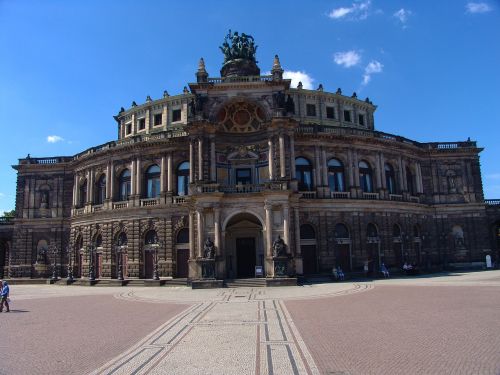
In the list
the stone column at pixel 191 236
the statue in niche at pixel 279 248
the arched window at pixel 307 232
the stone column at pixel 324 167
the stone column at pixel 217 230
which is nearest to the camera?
the statue in niche at pixel 279 248

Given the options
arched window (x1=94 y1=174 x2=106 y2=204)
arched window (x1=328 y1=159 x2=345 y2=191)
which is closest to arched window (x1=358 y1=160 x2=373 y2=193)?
arched window (x1=328 y1=159 x2=345 y2=191)

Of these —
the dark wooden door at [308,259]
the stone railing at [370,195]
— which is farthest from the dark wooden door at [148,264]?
the stone railing at [370,195]

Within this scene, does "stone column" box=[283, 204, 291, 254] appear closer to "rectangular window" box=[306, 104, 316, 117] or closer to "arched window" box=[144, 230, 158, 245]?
"arched window" box=[144, 230, 158, 245]

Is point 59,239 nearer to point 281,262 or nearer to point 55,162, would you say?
point 55,162

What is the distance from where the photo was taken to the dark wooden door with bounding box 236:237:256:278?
41.3m

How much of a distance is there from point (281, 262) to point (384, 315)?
18352 millimetres

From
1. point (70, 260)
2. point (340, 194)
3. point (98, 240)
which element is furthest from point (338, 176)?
point (70, 260)

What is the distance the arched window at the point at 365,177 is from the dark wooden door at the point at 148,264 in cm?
2595

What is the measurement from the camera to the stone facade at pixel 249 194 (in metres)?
39.6

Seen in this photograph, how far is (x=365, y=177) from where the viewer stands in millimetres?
47812

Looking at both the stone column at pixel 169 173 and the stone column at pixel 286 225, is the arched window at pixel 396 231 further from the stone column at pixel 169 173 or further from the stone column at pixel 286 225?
the stone column at pixel 169 173

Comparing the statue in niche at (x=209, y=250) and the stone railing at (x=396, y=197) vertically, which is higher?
the stone railing at (x=396, y=197)

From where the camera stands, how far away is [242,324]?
655 inches

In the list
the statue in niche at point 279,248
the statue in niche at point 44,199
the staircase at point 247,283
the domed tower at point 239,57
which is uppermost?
the domed tower at point 239,57
